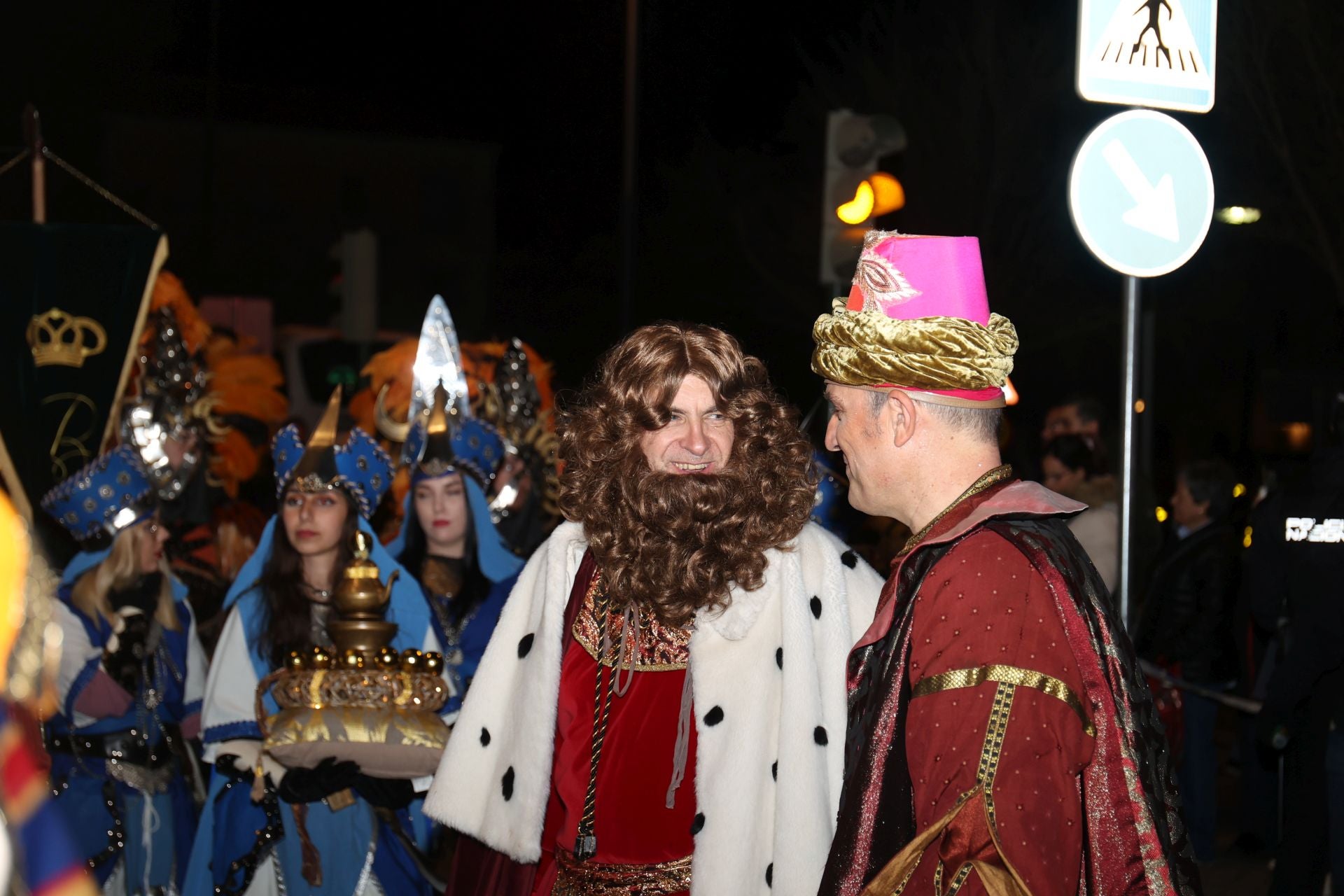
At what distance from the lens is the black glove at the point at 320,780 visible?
4922 millimetres

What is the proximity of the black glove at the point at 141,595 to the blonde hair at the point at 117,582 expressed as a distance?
0.01 meters

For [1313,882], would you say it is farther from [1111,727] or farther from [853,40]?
[853,40]

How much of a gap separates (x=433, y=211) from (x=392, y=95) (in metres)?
3.39

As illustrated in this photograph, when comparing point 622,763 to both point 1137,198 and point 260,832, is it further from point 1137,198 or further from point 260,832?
point 1137,198

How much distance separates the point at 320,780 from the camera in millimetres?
4945

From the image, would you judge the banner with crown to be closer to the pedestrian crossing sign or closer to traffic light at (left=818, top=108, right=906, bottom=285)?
traffic light at (left=818, top=108, right=906, bottom=285)

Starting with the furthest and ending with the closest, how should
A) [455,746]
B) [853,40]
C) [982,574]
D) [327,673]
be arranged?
1. [853,40]
2. [327,673]
3. [455,746]
4. [982,574]

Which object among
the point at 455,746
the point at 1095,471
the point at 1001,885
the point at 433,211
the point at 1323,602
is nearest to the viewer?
the point at 1001,885

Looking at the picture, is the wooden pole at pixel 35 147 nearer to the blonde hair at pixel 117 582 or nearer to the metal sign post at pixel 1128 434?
the blonde hair at pixel 117 582

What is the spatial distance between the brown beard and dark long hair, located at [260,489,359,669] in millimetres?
2110

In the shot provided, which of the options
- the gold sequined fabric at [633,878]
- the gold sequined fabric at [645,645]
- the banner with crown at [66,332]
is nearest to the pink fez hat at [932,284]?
the gold sequined fabric at [645,645]

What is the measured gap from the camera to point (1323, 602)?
588cm

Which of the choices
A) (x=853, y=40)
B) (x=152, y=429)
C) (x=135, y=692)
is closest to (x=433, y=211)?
(x=853, y=40)

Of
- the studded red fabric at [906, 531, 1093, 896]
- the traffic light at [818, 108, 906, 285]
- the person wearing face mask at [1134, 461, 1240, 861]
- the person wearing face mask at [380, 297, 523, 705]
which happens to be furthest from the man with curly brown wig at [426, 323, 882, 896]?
the person wearing face mask at [1134, 461, 1240, 861]
